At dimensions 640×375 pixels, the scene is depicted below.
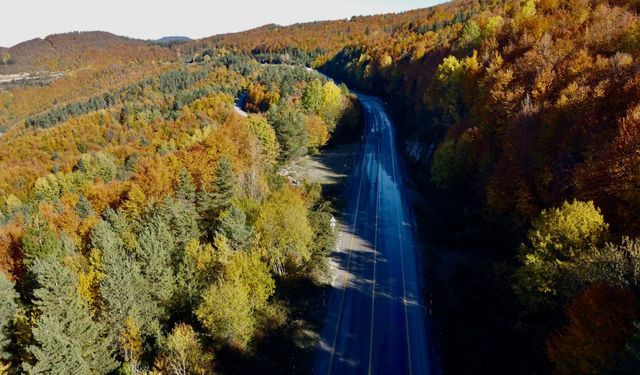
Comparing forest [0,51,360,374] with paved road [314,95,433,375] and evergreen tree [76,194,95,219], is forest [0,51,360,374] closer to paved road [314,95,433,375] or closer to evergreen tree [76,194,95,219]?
evergreen tree [76,194,95,219]

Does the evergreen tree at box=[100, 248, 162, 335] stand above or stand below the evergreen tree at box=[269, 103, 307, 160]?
below

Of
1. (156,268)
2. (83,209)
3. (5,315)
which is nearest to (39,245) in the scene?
(5,315)

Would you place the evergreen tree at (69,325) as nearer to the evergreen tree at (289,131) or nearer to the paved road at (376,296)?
the paved road at (376,296)

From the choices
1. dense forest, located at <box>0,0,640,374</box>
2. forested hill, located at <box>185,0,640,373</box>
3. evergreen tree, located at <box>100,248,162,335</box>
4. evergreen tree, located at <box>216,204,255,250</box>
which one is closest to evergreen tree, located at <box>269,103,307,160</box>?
dense forest, located at <box>0,0,640,374</box>

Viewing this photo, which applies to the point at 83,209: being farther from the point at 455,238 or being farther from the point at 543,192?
the point at 543,192

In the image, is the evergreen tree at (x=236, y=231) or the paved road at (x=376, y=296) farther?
the evergreen tree at (x=236, y=231)

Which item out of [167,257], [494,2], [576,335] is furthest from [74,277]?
[494,2]

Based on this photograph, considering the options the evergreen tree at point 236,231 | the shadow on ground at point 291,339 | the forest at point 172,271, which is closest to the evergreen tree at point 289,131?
the forest at point 172,271

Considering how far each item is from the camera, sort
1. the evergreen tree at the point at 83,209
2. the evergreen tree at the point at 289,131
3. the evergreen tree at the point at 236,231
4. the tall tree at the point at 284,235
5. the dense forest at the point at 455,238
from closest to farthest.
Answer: the dense forest at the point at 455,238 < the evergreen tree at the point at 236,231 < the tall tree at the point at 284,235 < the evergreen tree at the point at 83,209 < the evergreen tree at the point at 289,131
